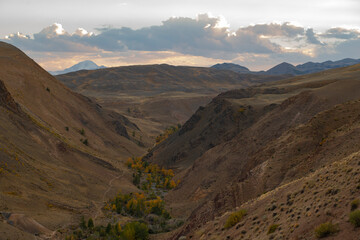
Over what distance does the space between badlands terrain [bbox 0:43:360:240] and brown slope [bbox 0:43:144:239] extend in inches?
8.2

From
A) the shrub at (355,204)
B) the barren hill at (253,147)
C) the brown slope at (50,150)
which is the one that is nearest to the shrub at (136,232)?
the barren hill at (253,147)

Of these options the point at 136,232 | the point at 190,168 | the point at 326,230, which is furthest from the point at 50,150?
the point at 326,230

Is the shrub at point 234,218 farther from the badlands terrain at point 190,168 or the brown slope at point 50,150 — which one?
the brown slope at point 50,150

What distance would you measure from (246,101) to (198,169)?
26.3 m

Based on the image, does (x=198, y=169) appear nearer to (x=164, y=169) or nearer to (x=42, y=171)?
(x=164, y=169)

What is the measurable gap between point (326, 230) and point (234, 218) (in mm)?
8321

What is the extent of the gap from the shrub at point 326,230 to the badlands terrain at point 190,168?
0.13 ft

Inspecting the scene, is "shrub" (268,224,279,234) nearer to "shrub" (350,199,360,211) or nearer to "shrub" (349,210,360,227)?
"shrub" (350,199,360,211)

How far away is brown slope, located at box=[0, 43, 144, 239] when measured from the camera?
36156 mm

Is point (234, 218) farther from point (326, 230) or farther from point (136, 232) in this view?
point (136, 232)

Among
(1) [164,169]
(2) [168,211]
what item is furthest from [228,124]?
(2) [168,211]

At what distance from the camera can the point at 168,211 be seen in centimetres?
4325

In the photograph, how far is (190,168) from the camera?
183 ft

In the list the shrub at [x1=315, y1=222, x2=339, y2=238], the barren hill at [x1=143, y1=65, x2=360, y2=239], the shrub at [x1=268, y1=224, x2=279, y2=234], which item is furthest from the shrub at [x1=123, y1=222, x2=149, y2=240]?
the shrub at [x1=315, y1=222, x2=339, y2=238]
